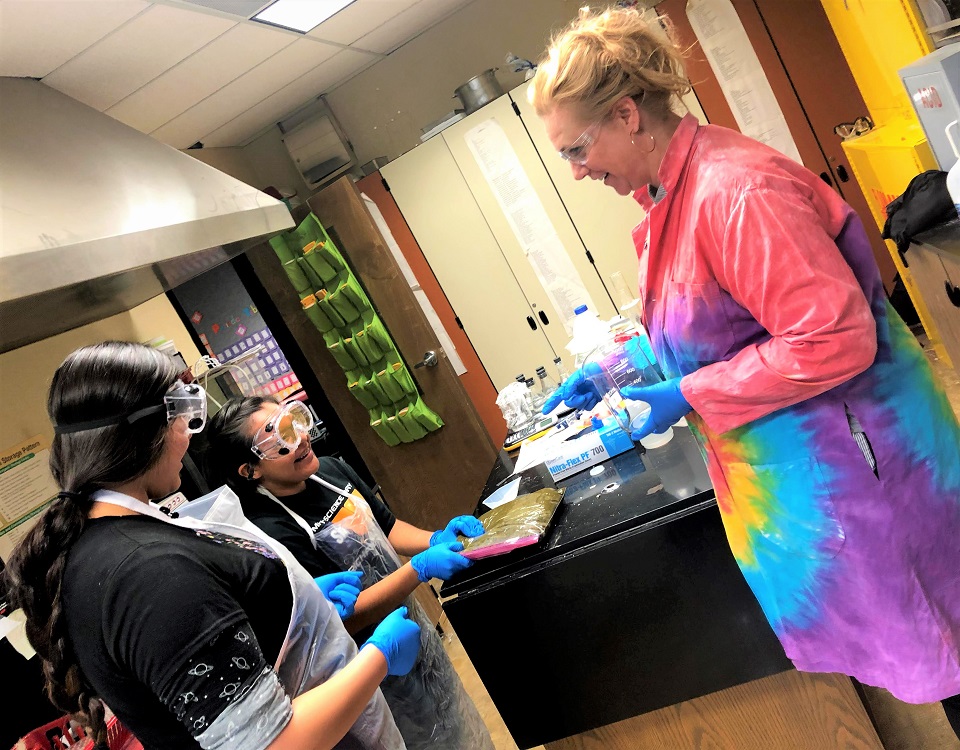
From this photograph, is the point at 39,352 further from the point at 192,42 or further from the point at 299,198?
the point at 299,198

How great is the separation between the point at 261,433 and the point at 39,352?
1.40 metres

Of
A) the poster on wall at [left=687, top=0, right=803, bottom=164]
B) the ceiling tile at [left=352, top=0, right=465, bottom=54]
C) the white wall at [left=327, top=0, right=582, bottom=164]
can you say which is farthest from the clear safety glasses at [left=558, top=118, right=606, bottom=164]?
the white wall at [left=327, top=0, right=582, bottom=164]

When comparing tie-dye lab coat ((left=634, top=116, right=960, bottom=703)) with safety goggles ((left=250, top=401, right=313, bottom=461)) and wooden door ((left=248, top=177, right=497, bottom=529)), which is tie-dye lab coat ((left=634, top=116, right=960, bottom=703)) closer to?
safety goggles ((left=250, top=401, right=313, bottom=461))

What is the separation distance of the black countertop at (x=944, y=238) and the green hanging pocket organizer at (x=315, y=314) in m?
3.28

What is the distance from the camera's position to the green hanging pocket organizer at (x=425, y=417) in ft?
15.0

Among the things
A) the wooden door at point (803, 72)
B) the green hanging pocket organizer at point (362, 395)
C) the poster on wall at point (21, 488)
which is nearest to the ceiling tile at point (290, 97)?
the green hanging pocket organizer at point (362, 395)

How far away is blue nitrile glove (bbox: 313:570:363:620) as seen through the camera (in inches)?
69.1

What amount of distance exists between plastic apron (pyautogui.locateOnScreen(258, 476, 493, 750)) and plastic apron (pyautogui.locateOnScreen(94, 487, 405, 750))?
239 mm

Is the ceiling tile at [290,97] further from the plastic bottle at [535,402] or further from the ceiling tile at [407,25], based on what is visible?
the plastic bottle at [535,402]

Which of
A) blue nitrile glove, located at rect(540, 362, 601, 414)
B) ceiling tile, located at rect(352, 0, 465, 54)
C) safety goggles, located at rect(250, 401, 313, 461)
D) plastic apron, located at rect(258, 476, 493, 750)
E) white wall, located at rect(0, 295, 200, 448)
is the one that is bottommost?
plastic apron, located at rect(258, 476, 493, 750)

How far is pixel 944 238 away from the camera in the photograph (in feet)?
7.66

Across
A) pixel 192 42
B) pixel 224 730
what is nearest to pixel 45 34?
pixel 192 42

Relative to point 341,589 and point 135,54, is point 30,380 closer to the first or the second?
point 135,54

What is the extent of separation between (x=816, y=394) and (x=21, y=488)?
270cm
